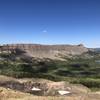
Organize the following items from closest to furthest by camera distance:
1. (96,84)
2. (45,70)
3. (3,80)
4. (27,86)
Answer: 1. (27,86)
2. (3,80)
3. (96,84)
4. (45,70)

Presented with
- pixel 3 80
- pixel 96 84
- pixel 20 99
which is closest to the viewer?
pixel 20 99

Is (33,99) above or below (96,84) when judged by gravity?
above

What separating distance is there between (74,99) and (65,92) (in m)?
14.2

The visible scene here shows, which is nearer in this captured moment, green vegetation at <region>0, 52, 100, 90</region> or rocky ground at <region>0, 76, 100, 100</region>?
rocky ground at <region>0, 76, 100, 100</region>

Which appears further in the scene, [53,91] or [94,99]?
[53,91]

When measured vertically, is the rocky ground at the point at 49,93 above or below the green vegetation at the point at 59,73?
above

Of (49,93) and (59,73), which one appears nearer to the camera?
(49,93)

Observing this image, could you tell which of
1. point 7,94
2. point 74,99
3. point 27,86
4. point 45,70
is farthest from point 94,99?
point 45,70

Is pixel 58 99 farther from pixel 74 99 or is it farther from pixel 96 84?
pixel 96 84

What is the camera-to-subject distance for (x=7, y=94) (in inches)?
1684

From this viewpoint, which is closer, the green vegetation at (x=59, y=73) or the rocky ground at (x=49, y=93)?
the rocky ground at (x=49, y=93)

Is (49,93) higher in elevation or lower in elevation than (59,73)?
higher

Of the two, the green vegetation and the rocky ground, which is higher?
the rocky ground

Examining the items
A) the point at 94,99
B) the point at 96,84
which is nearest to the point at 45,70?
the point at 96,84
